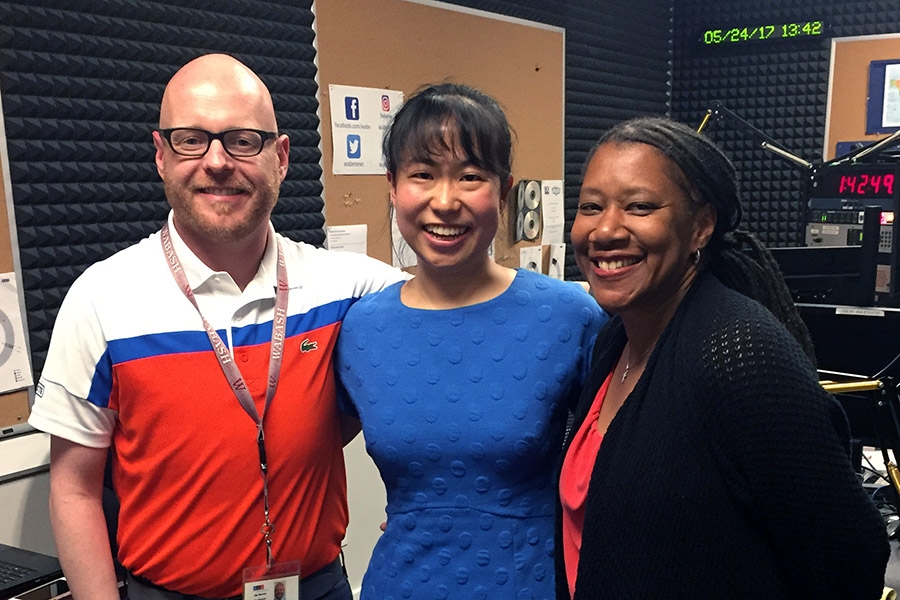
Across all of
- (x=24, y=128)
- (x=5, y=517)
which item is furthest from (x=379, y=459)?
(x=24, y=128)

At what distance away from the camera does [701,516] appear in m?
1.03

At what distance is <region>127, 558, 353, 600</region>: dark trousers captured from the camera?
1.47 meters

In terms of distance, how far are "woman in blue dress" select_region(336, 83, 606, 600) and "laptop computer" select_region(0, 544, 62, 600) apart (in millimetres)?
670

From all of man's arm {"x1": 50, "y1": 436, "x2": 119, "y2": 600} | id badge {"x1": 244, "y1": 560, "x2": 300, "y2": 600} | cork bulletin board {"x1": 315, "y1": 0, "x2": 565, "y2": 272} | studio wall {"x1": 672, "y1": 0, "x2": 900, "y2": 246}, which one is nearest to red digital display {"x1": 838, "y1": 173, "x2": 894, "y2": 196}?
studio wall {"x1": 672, "y1": 0, "x2": 900, "y2": 246}

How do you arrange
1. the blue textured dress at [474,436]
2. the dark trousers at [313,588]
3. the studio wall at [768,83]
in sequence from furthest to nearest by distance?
the studio wall at [768,83], the dark trousers at [313,588], the blue textured dress at [474,436]

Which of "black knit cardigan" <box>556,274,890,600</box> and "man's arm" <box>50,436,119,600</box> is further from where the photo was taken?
"man's arm" <box>50,436,119,600</box>

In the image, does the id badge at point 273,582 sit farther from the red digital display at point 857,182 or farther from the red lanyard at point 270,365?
the red digital display at point 857,182

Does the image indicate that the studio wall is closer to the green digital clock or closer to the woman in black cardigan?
the green digital clock

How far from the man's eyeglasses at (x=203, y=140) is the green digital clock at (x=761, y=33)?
4020mm

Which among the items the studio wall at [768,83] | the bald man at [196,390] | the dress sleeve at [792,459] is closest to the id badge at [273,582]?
the bald man at [196,390]

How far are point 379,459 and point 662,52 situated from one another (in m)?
4.06

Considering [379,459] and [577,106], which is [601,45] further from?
[379,459]

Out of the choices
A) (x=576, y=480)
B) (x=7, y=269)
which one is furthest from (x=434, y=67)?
(x=576, y=480)

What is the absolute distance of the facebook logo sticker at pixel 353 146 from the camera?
2.88m
